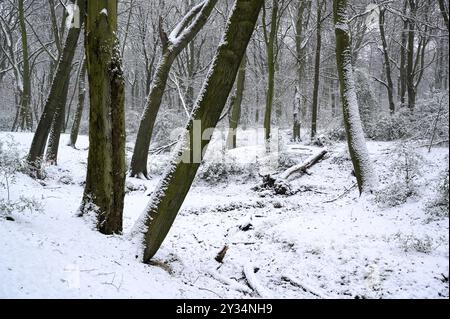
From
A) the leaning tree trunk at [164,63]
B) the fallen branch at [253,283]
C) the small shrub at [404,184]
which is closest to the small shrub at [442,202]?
the small shrub at [404,184]

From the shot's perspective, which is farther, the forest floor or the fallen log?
the fallen log

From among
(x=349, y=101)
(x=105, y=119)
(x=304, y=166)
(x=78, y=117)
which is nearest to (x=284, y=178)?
(x=304, y=166)

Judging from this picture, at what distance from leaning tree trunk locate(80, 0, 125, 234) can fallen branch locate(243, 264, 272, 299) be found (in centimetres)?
208

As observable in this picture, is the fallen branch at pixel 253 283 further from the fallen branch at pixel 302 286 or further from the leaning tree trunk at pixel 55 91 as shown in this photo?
the leaning tree trunk at pixel 55 91

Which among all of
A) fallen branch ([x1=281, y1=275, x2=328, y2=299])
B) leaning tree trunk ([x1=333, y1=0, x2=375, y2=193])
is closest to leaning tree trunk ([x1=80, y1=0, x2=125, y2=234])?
fallen branch ([x1=281, y1=275, x2=328, y2=299])

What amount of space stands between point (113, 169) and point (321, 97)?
31197 millimetres

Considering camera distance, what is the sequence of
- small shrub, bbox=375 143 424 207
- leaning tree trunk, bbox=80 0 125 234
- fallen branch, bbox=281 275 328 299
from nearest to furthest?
fallen branch, bbox=281 275 328 299, leaning tree trunk, bbox=80 0 125 234, small shrub, bbox=375 143 424 207

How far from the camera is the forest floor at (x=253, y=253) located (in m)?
3.64

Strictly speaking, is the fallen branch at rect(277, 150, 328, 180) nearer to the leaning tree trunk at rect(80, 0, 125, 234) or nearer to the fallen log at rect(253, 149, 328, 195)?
the fallen log at rect(253, 149, 328, 195)

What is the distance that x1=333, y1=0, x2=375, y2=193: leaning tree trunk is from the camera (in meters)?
7.79

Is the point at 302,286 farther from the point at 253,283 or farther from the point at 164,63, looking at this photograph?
the point at 164,63

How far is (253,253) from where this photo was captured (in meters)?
6.42

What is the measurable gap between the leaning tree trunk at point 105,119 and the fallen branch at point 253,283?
2082mm

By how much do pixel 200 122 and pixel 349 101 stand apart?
486 centimetres
